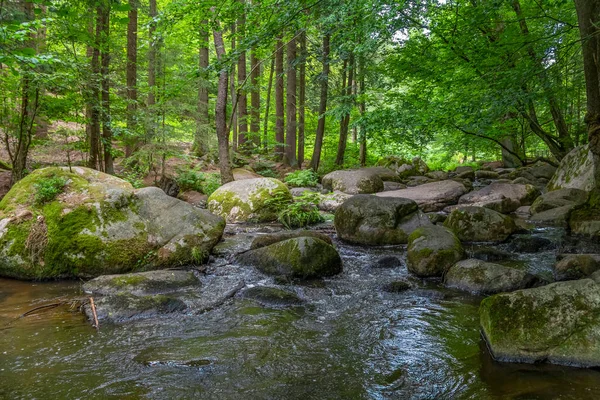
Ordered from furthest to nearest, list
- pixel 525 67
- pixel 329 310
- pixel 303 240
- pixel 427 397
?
1. pixel 525 67
2. pixel 303 240
3. pixel 329 310
4. pixel 427 397

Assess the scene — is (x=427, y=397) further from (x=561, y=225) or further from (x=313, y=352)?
(x=561, y=225)

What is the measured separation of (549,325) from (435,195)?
8.27 metres

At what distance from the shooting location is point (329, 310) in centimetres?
500

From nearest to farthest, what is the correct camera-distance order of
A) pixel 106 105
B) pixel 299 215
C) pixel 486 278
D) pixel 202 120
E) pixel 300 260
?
pixel 486 278, pixel 300 260, pixel 299 215, pixel 106 105, pixel 202 120

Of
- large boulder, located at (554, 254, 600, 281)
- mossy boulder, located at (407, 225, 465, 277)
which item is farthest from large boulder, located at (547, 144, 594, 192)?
mossy boulder, located at (407, 225, 465, 277)

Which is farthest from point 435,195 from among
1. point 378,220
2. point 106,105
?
point 106,105

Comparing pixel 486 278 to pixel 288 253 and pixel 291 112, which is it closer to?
pixel 288 253

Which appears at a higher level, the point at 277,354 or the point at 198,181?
the point at 198,181

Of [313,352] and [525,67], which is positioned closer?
[313,352]

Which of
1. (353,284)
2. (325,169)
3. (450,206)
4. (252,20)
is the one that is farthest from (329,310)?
(325,169)

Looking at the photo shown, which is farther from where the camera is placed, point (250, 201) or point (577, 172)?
point (577, 172)

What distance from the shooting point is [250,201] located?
10383 millimetres

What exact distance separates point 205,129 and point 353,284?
10930 mm

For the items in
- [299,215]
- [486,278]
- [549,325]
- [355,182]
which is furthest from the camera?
[355,182]
